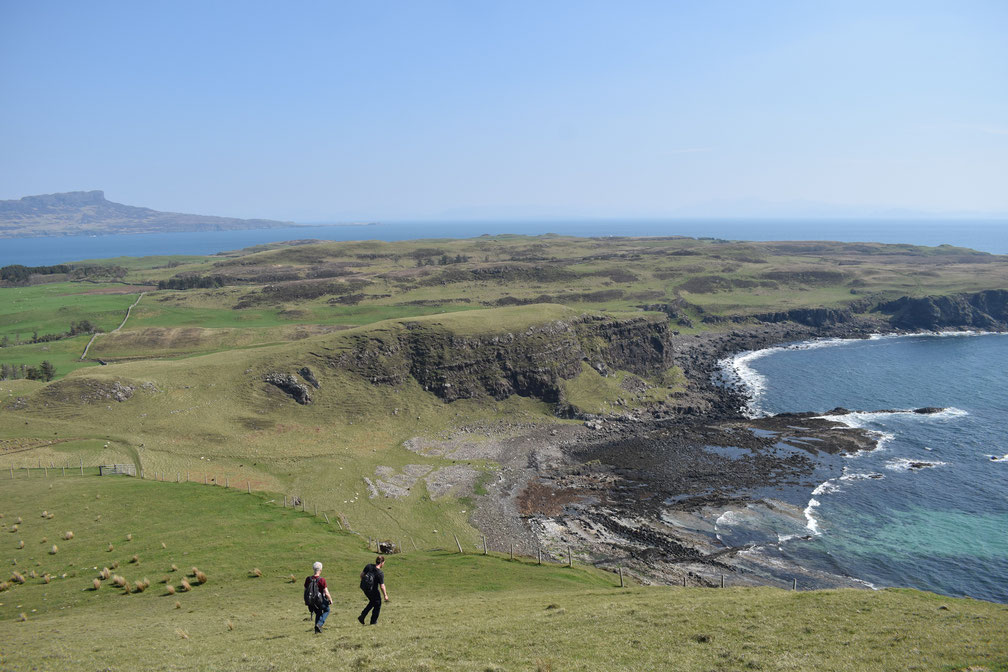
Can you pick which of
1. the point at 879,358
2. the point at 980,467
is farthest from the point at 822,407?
the point at 879,358

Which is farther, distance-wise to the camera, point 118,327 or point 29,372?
point 118,327

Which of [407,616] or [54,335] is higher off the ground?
[54,335]

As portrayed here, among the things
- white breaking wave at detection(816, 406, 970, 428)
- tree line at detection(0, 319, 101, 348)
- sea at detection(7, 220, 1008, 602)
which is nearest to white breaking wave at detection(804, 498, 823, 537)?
sea at detection(7, 220, 1008, 602)

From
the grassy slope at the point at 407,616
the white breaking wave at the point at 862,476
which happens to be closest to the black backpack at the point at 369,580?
the grassy slope at the point at 407,616

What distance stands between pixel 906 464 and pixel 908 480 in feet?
17.6

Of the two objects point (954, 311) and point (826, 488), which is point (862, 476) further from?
point (954, 311)

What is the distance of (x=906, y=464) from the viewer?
217 ft

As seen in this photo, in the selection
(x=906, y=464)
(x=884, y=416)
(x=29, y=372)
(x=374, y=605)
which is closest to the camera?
(x=374, y=605)

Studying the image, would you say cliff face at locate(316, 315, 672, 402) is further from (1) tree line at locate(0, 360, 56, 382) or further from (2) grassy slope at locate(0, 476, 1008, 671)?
(2) grassy slope at locate(0, 476, 1008, 671)

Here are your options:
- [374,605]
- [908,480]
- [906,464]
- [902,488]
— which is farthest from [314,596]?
[906,464]

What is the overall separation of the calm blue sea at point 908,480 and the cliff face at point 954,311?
37.8 meters

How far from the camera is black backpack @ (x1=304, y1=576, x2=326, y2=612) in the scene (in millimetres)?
18266

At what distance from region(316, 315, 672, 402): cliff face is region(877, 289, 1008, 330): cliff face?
117078 mm

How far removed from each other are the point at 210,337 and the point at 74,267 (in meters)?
141
